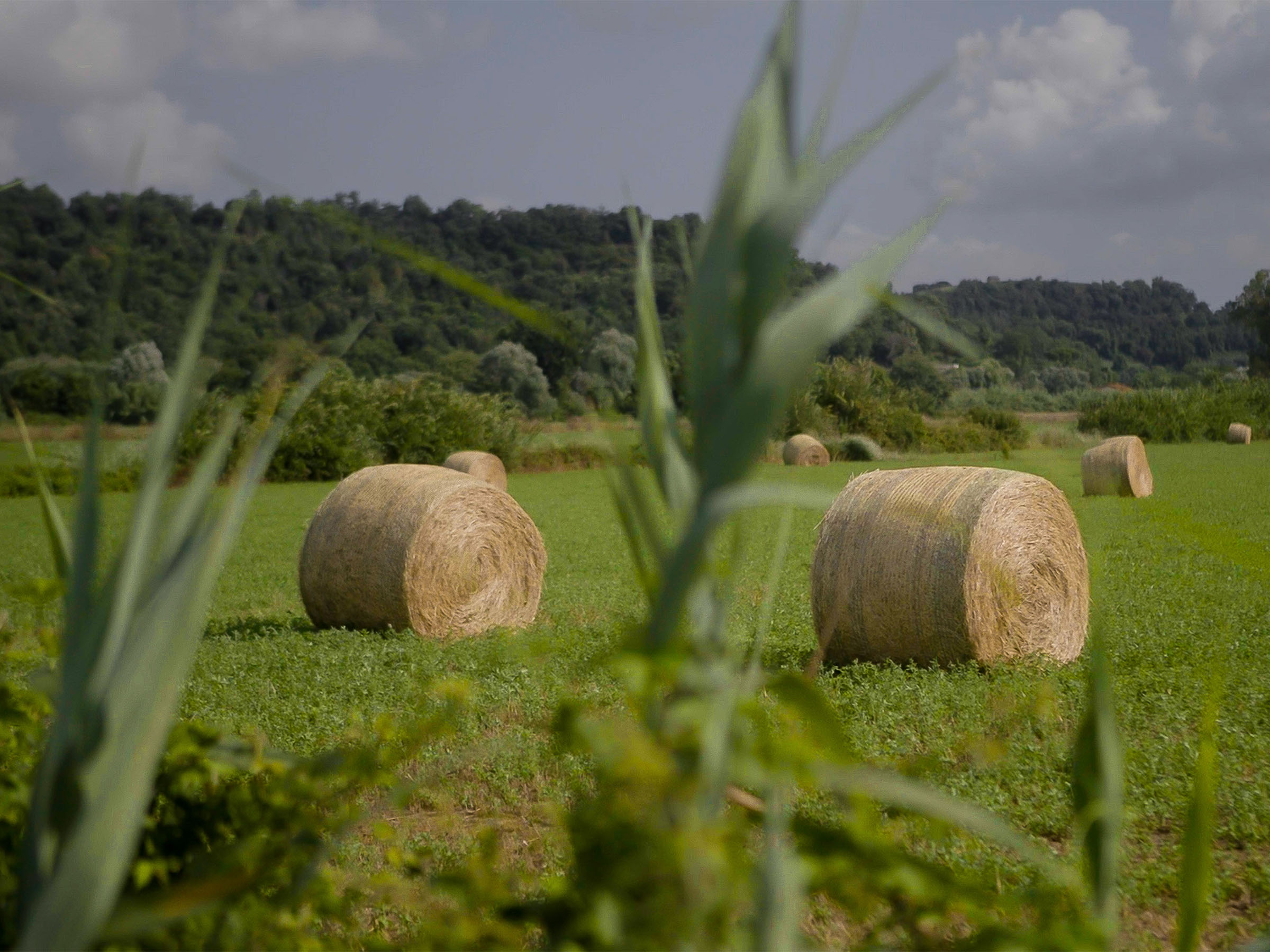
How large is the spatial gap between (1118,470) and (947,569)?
14807mm

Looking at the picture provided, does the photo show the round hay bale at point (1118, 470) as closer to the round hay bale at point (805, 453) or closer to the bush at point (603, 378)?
the round hay bale at point (805, 453)

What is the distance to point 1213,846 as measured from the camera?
12.5 ft

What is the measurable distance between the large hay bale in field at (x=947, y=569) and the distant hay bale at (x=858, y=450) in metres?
27.3

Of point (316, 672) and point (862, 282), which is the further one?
point (316, 672)

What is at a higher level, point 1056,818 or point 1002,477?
point 1002,477

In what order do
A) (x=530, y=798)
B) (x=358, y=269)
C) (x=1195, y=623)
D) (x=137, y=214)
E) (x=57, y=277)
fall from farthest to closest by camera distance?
(x=1195, y=623)
(x=530, y=798)
(x=57, y=277)
(x=358, y=269)
(x=137, y=214)

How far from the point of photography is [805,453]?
30609 mm

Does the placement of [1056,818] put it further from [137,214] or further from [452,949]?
[137,214]

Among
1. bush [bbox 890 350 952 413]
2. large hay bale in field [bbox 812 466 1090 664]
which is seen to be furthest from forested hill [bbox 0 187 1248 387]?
bush [bbox 890 350 952 413]

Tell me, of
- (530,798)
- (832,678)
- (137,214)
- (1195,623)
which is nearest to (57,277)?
(137,214)

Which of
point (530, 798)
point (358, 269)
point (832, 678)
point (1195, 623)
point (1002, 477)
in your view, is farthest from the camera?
point (1195, 623)

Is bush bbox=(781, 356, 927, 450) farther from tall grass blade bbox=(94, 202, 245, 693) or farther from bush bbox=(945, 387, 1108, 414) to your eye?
tall grass blade bbox=(94, 202, 245, 693)

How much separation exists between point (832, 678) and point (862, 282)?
17.8ft

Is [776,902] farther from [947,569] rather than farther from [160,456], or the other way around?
[947,569]
